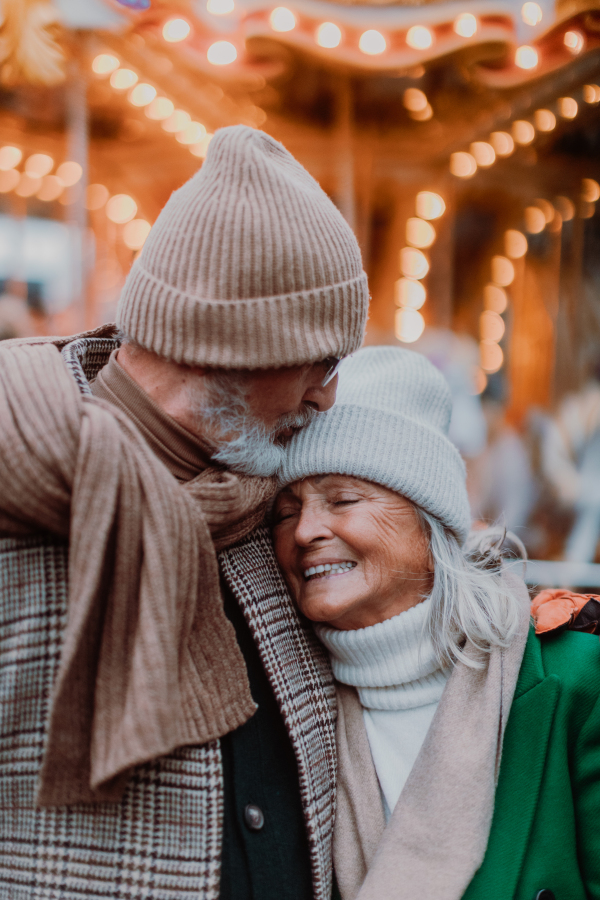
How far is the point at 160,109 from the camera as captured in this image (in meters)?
5.21

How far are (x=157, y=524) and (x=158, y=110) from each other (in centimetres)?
496

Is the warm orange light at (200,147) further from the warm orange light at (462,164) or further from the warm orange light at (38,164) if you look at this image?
the warm orange light at (462,164)

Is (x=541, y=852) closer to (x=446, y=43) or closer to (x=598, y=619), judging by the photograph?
(x=598, y=619)

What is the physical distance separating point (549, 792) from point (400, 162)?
18.8 ft

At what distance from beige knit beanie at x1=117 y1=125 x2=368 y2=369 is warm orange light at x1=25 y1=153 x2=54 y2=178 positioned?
5.28 meters

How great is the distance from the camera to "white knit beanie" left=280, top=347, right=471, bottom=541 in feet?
5.09

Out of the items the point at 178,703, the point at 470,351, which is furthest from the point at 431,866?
the point at 470,351

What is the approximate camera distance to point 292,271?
1.26 metres

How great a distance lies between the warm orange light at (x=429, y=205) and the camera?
643cm

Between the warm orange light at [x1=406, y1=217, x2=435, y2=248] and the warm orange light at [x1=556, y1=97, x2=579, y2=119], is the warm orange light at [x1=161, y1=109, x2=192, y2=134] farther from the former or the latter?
the warm orange light at [x1=556, y1=97, x2=579, y2=119]

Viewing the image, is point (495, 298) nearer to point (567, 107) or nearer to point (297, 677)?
point (567, 107)

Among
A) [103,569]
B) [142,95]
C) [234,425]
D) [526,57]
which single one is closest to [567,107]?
[526,57]

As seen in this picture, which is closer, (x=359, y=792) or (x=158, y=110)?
(x=359, y=792)

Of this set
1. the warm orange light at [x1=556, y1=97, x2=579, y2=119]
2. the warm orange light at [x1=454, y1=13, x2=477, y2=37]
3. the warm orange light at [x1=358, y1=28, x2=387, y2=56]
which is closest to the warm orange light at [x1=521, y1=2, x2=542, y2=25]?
the warm orange light at [x1=454, y1=13, x2=477, y2=37]
